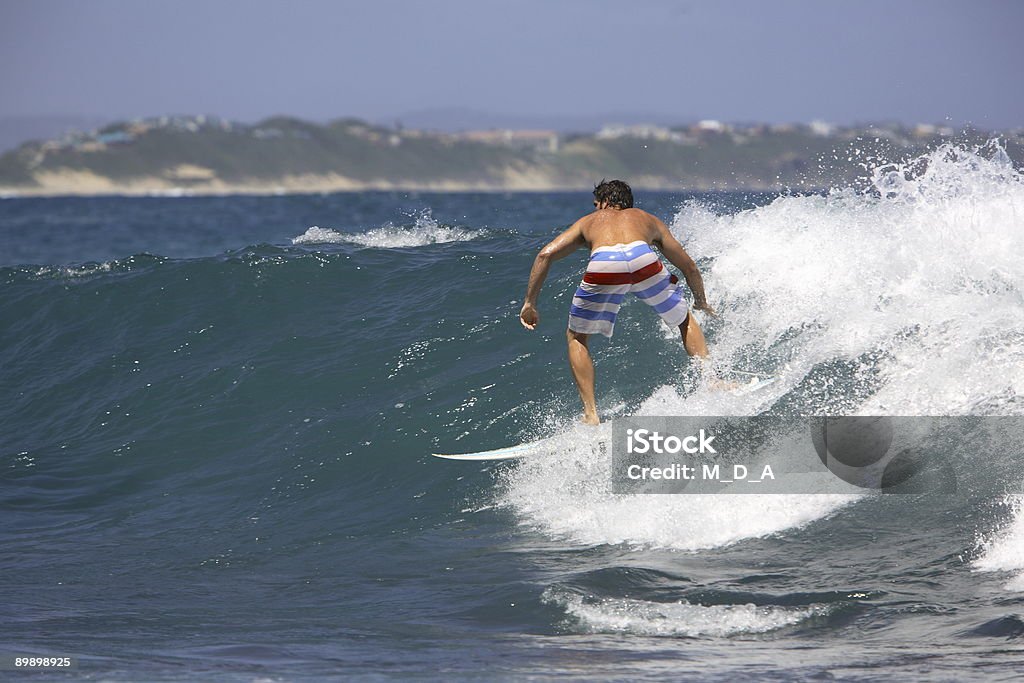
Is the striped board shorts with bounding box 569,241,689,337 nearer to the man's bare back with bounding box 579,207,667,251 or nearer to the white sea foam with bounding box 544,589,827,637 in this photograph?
the man's bare back with bounding box 579,207,667,251

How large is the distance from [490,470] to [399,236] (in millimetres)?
5950

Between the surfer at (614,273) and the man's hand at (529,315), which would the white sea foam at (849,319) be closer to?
the surfer at (614,273)

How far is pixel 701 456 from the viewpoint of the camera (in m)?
6.93

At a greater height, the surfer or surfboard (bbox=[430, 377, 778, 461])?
the surfer

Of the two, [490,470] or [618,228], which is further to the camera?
[490,470]

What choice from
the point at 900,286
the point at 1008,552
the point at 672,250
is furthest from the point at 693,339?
the point at 1008,552

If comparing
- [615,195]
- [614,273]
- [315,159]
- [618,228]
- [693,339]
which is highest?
[315,159]

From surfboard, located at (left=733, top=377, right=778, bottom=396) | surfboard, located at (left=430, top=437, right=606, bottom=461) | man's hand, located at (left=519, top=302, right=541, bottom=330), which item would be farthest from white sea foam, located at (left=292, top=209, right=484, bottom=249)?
surfboard, located at (left=733, top=377, right=778, bottom=396)

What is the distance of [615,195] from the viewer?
729cm

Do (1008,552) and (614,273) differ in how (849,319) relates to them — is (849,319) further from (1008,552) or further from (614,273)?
(1008,552)

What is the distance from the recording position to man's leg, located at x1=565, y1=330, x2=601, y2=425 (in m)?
7.39

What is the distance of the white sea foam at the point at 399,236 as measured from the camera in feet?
42.8

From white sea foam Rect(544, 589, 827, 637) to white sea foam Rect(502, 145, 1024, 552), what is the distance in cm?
84

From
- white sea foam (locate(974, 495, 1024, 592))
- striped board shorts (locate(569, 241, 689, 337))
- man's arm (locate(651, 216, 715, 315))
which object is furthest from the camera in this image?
man's arm (locate(651, 216, 715, 315))
